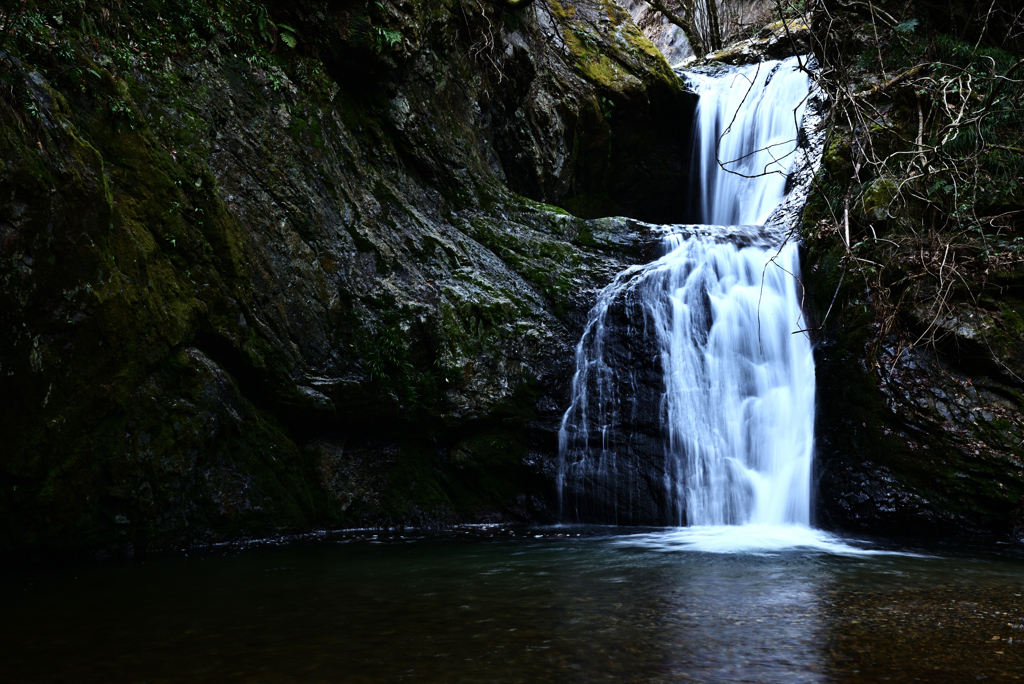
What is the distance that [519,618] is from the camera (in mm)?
3340

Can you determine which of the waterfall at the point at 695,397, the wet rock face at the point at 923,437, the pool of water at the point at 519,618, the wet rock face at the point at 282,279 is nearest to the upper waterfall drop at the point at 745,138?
the waterfall at the point at 695,397

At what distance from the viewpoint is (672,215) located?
14586 millimetres

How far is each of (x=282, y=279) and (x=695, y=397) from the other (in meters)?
5.20

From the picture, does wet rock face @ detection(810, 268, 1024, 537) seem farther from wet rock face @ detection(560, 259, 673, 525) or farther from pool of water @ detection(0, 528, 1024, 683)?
wet rock face @ detection(560, 259, 673, 525)

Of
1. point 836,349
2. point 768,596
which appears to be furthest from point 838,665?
point 836,349

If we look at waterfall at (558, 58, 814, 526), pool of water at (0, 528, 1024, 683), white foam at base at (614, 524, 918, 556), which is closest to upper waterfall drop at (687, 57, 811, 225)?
waterfall at (558, 58, 814, 526)

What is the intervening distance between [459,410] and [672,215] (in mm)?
8956

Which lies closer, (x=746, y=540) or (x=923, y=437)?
(x=746, y=540)

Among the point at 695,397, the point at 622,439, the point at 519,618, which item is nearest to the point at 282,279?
the point at 622,439

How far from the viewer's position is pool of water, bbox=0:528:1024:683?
101 inches

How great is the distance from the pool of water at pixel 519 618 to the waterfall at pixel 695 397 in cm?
201

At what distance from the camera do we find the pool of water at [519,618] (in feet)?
8.38

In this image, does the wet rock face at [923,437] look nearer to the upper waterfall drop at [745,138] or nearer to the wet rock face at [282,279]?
the wet rock face at [282,279]

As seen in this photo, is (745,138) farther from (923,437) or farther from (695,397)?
(923,437)
